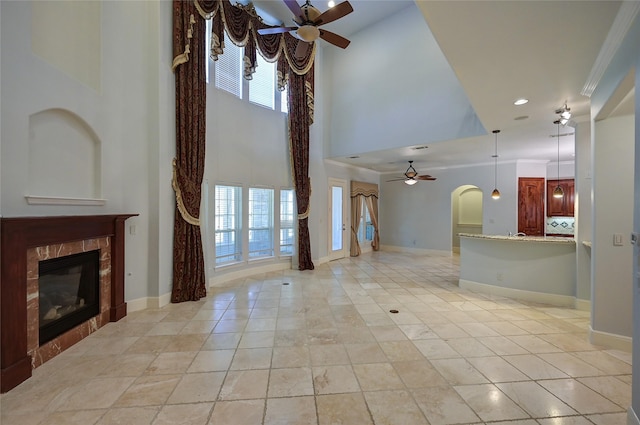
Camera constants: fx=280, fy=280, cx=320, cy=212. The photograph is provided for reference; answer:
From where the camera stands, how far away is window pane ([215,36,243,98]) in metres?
5.29

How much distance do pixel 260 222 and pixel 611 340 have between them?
5614mm

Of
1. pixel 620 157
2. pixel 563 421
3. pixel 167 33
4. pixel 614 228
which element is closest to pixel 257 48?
pixel 167 33

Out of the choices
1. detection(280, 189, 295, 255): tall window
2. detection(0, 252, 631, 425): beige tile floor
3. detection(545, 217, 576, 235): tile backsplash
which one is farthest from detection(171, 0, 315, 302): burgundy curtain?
detection(545, 217, 576, 235): tile backsplash

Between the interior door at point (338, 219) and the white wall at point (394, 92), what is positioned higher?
the white wall at point (394, 92)

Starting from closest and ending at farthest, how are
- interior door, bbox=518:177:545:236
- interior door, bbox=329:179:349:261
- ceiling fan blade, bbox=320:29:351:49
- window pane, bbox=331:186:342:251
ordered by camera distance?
ceiling fan blade, bbox=320:29:351:49, interior door, bbox=518:177:545:236, interior door, bbox=329:179:349:261, window pane, bbox=331:186:342:251

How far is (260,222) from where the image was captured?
6250mm

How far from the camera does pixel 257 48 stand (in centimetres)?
562

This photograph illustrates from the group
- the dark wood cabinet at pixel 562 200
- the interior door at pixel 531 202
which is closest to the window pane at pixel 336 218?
the interior door at pixel 531 202

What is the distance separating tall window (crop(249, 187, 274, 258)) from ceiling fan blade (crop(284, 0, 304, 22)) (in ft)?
11.1

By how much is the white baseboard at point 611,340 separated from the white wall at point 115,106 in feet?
17.8

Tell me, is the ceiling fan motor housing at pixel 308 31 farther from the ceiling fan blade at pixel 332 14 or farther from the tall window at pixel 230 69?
the tall window at pixel 230 69

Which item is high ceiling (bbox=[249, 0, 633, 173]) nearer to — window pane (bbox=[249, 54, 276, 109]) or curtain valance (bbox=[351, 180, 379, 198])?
window pane (bbox=[249, 54, 276, 109])

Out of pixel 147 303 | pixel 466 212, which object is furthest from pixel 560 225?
pixel 147 303

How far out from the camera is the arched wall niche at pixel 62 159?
2.72m
